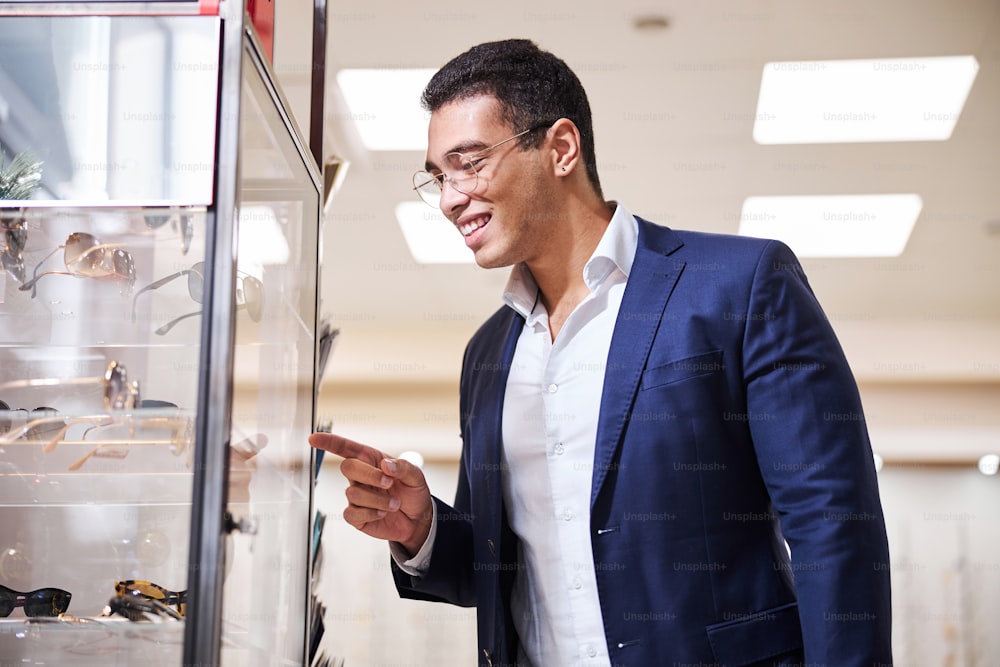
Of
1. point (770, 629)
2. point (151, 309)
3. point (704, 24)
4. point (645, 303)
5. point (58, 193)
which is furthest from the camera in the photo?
point (704, 24)

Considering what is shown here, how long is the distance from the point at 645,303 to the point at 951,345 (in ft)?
20.8

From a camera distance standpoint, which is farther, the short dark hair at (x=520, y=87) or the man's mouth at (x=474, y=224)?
the short dark hair at (x=520, y=87)

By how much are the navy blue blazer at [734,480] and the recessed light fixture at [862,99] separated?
287cm

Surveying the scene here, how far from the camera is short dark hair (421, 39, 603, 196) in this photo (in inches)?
81.9

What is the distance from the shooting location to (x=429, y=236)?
584cm

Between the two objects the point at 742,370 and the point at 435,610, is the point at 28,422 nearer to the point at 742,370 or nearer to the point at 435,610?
the point at 742,370

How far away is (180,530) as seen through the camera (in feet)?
5.04

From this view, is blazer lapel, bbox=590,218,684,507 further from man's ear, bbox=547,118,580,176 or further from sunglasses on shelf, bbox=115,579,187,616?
sunglasses on shelf, bbox=115,579,187,616

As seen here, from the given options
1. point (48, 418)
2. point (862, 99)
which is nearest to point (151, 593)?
point (48, 418)

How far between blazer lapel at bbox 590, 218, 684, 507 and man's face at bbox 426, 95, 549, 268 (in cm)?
26

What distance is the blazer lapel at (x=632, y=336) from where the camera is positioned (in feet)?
5.53

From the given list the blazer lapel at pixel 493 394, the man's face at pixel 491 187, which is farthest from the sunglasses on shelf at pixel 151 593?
the man's face at pixel 491 187

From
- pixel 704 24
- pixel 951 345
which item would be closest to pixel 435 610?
pixel 951 345

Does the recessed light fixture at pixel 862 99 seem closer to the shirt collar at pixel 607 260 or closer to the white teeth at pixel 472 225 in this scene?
the shirt collar at pixel 607 260
